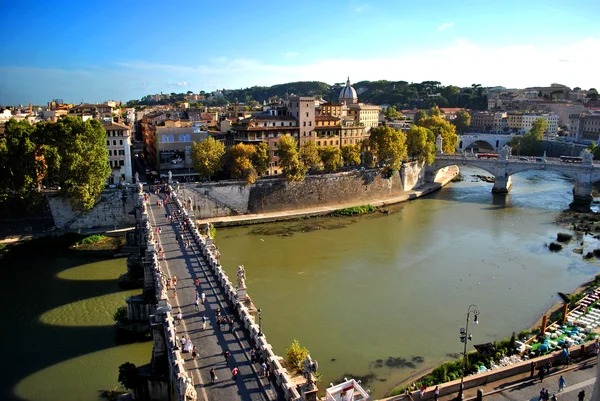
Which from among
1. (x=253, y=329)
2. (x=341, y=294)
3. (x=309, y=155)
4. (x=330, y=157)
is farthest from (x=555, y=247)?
(x=253, y=329)

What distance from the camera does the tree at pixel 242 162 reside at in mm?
39719

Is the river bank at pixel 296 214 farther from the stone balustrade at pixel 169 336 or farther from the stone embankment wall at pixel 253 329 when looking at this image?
the stone balustrade at pixel 169 336

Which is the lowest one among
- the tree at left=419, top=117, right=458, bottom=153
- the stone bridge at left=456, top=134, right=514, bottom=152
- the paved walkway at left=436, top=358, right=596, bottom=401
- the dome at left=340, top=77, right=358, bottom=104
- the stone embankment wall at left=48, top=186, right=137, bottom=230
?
the paved walkway at left=436, top=358, right=596, bottom=401

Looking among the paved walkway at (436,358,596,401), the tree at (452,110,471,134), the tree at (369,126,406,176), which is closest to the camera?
the paved walkway at (436,358,596,401)

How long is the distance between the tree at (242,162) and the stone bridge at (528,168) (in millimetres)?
22187

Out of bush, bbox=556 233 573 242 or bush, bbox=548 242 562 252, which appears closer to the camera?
bush, bbox=548 242 562 252

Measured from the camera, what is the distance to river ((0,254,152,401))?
17.1m

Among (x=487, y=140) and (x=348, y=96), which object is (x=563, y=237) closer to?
(x=348, y=96)

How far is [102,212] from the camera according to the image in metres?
34.5

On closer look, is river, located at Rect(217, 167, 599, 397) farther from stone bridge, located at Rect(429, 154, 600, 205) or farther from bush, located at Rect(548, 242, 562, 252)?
stone bridge, located at Rect(429, 154, 600, 205)

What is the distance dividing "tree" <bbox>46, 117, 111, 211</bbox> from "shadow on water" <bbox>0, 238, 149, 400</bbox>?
385cm

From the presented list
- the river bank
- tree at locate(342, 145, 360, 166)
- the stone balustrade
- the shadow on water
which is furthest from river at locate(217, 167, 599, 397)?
tree at locate(342, 145, 360, 166)

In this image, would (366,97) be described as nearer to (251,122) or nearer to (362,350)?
(251,122)

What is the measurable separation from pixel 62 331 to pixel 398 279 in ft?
51.9
